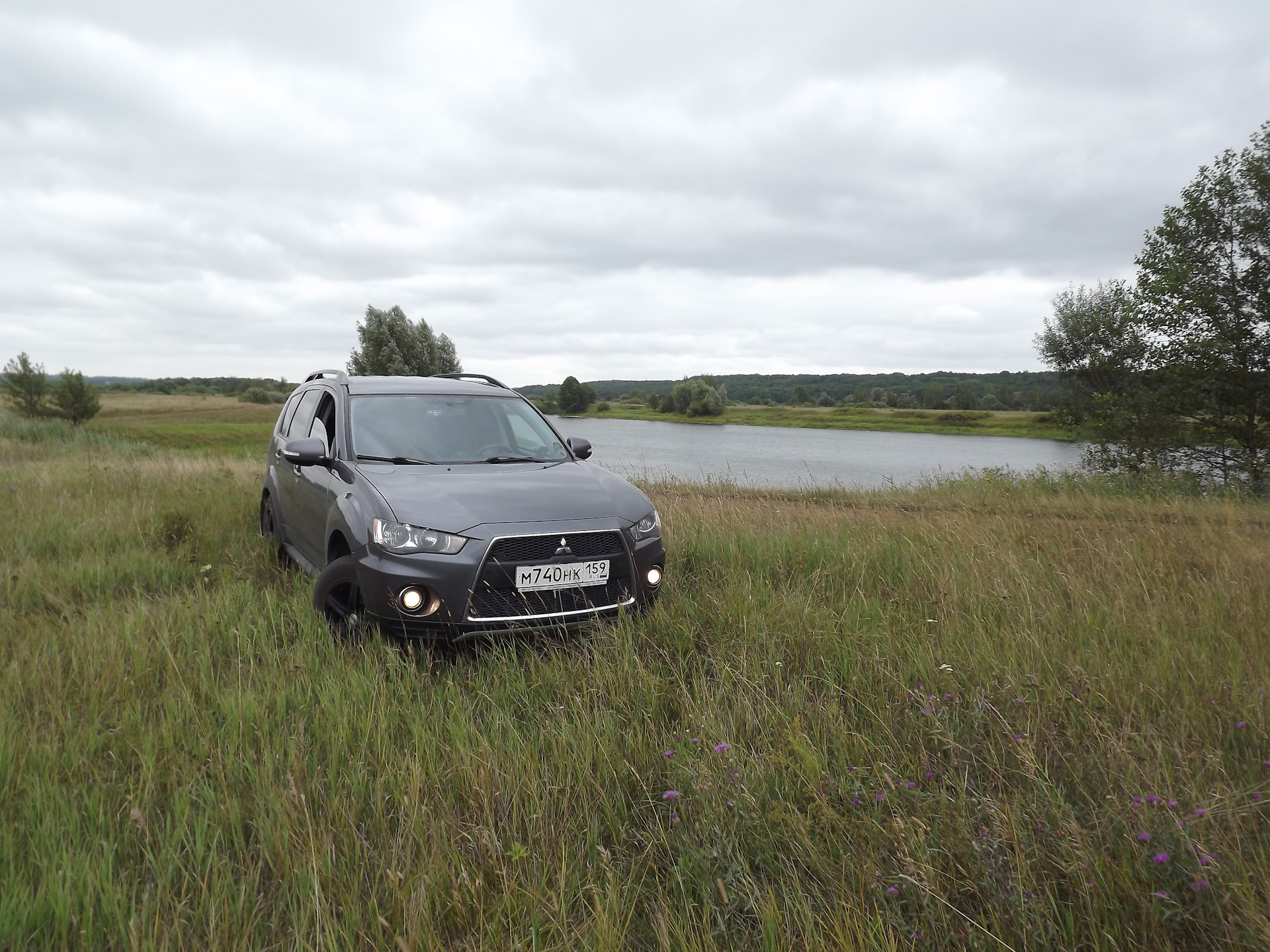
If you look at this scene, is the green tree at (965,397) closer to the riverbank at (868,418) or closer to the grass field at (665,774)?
the riverbank at (868,418)

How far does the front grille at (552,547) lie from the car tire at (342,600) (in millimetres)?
845

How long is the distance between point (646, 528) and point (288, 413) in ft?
14.8

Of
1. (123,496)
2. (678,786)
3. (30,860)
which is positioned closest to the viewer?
(30,860)

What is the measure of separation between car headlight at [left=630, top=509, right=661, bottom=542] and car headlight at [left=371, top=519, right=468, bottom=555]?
41.3 inches

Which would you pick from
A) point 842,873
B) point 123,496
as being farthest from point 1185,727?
point 123,496

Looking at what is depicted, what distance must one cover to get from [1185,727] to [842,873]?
1.66 metres

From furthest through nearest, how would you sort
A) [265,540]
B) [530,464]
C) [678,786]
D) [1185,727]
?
[265,540]
[530,464]
[1185,727]
[678,786]

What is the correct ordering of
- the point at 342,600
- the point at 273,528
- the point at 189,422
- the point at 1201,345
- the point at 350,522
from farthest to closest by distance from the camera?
the point at 189,422, the point at 1201,345, the point at 273,528, the point at 342,600, the point at 350,522

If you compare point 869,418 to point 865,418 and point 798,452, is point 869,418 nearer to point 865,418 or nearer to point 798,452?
point 865,418

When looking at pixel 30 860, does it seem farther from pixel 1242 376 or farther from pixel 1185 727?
pixel 1242 376

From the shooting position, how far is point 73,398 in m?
59.1

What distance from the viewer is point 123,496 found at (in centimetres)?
913

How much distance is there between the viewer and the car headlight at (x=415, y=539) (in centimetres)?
366

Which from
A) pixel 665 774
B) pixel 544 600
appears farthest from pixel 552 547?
pixel 665 774
